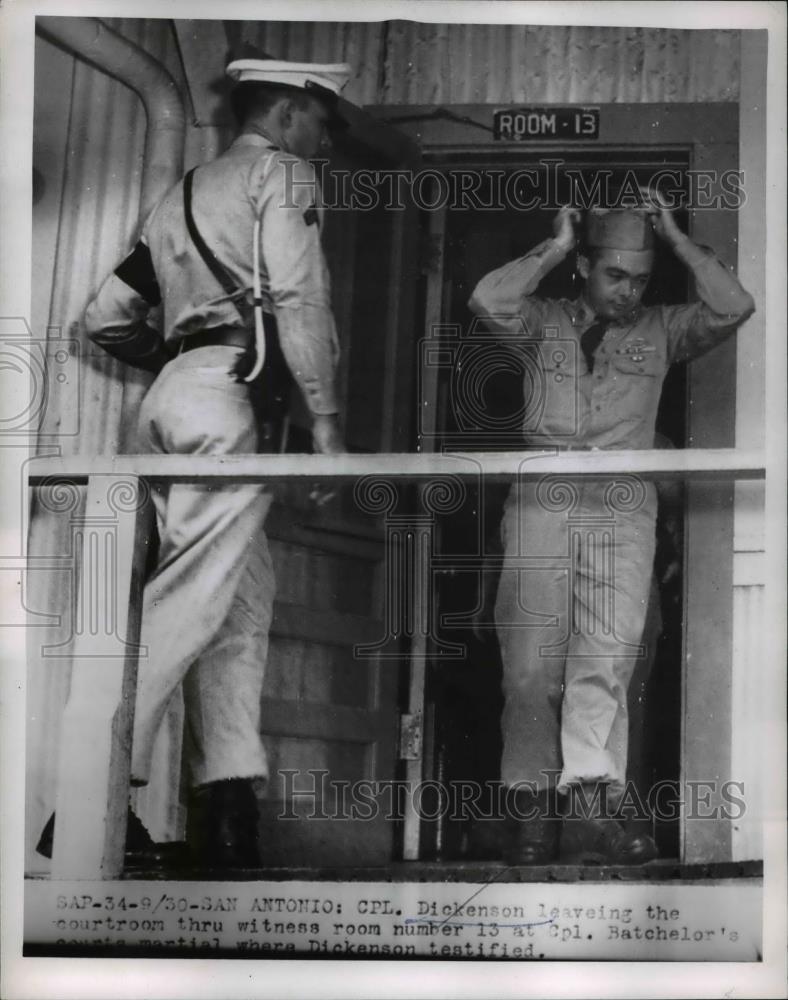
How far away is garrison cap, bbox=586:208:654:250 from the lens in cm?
296

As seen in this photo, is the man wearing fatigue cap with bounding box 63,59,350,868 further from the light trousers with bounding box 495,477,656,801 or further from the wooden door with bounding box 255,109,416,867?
the light trousers with bounding box 495,477,656,801

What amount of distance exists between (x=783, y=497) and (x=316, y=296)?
1.02 m

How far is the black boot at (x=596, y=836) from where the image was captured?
2.84 meters

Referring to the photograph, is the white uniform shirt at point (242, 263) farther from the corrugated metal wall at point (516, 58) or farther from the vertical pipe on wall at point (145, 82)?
the corrugated metal wall at point (516, 58)

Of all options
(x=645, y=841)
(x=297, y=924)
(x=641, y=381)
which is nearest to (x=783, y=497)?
(x=641, y=381)

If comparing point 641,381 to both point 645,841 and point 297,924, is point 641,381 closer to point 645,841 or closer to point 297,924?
point 645,841

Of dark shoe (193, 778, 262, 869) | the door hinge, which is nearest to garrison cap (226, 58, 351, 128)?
the door hinge

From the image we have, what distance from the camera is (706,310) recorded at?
2.93 metres

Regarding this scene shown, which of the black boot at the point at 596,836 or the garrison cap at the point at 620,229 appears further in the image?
the garrison cap at the point at 620,229

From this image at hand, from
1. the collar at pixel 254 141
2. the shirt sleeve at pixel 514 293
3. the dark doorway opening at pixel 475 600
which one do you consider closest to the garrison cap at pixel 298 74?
the collar at pixel 254 141

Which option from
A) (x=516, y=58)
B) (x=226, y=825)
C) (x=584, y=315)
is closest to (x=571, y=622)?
(x=584, y=315)

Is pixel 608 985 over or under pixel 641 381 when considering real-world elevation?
under

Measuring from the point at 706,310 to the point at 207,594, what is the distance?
1.16 meters

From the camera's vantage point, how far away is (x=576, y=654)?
2.88 meters
